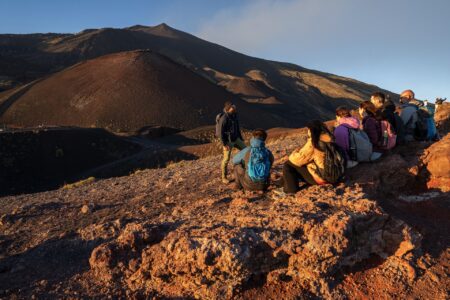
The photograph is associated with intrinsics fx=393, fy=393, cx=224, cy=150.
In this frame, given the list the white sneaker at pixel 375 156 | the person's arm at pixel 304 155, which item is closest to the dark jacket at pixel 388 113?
the white sneaker at pixel 375 156

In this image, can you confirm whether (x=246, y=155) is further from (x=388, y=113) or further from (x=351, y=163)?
(x=388, y=113)

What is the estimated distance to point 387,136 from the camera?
586 centimetres

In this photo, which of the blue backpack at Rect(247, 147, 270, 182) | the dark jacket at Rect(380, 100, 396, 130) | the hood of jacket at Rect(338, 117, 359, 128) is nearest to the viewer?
the hood of jacket at Rect(338, 117, 359, 128)

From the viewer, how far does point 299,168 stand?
5086 mm

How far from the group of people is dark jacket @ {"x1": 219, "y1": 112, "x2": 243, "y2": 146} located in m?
0.02

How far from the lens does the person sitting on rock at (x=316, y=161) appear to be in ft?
15.8

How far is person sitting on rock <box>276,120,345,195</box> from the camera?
4.83 meters

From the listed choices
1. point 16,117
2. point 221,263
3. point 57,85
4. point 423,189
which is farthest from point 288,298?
point 57,85

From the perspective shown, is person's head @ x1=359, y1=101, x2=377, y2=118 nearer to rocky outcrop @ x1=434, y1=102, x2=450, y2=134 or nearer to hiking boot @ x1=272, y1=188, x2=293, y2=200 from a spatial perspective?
hiking boot @ x1=272, y1=188, x2=293, y2=200

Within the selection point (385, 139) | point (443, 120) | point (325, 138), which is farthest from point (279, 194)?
point (443, 120)

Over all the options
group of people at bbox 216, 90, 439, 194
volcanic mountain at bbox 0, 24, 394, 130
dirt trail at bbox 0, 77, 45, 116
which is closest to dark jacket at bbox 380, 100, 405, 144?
group of people at bbox 216, 90, 439, 194

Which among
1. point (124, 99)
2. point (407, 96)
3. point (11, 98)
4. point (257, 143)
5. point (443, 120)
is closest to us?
point (257, 143)

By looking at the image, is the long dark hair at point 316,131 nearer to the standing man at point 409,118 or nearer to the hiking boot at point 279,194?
the hiking boot at point 279,194

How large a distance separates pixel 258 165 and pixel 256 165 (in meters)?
0.03
